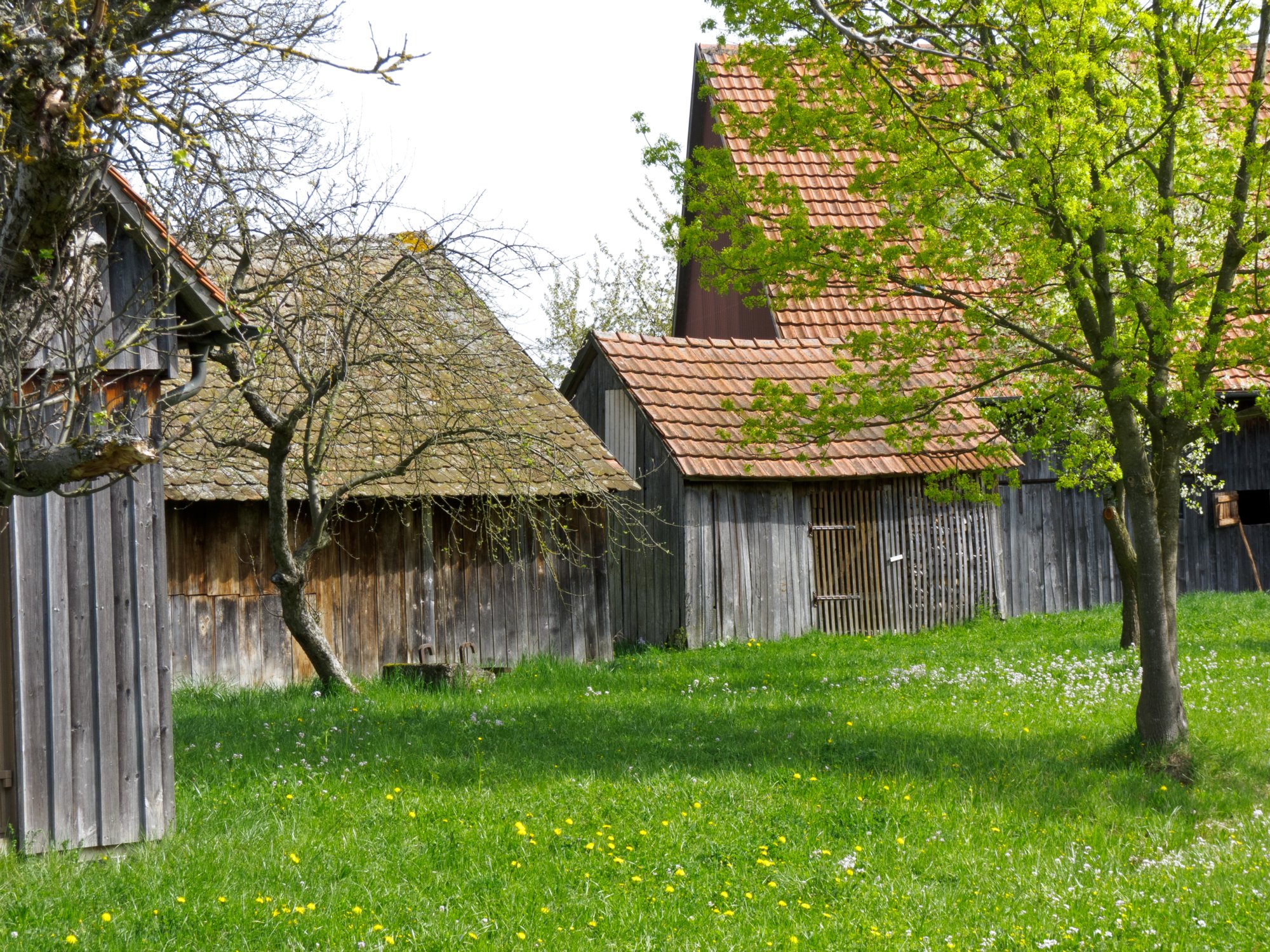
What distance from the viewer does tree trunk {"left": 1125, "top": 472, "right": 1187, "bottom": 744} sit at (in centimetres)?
915

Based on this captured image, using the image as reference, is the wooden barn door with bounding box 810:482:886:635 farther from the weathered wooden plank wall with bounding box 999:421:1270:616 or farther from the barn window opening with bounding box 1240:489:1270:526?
the barn window opening with bounding box 1240:489:1270:526

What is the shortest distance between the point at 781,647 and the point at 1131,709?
5.56 meters

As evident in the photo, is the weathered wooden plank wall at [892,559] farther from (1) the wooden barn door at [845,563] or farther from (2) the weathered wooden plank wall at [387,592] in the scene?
(2) the weathered wooden plank wall at [387,592]

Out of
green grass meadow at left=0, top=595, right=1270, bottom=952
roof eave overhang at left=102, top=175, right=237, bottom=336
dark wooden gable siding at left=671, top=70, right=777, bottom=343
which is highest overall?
dark wooden gable siding at left=671, top=70, right=777, bottom=343

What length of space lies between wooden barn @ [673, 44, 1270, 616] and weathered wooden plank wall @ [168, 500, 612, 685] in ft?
17.4

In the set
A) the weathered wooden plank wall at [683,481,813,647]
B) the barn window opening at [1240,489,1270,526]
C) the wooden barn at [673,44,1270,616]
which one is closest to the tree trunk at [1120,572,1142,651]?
the wooden barn at [673,44,1270,616]

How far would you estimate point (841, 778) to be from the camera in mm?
8594

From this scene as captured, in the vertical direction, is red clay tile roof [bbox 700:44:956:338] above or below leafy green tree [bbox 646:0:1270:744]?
above

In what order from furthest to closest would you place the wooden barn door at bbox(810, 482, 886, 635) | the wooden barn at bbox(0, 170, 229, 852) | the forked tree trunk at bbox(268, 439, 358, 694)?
the wooden barn door at bbox(810, 482, 886, 635) → the forked tree trunk at bbox(268, 439, 358, 694) → the wooden barn at bbox(0, 170, 229, 852)

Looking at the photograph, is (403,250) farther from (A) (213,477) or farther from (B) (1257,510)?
(B) (1257,510)

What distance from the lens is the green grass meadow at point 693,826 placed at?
5.88 metres

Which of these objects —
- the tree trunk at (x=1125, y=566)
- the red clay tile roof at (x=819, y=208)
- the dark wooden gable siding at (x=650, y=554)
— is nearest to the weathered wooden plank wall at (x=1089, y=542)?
the red clay tile roof at (x=819, y=208)

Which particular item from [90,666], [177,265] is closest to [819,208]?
[177,265]

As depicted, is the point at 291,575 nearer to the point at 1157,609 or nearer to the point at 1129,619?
the point at 1157,609
